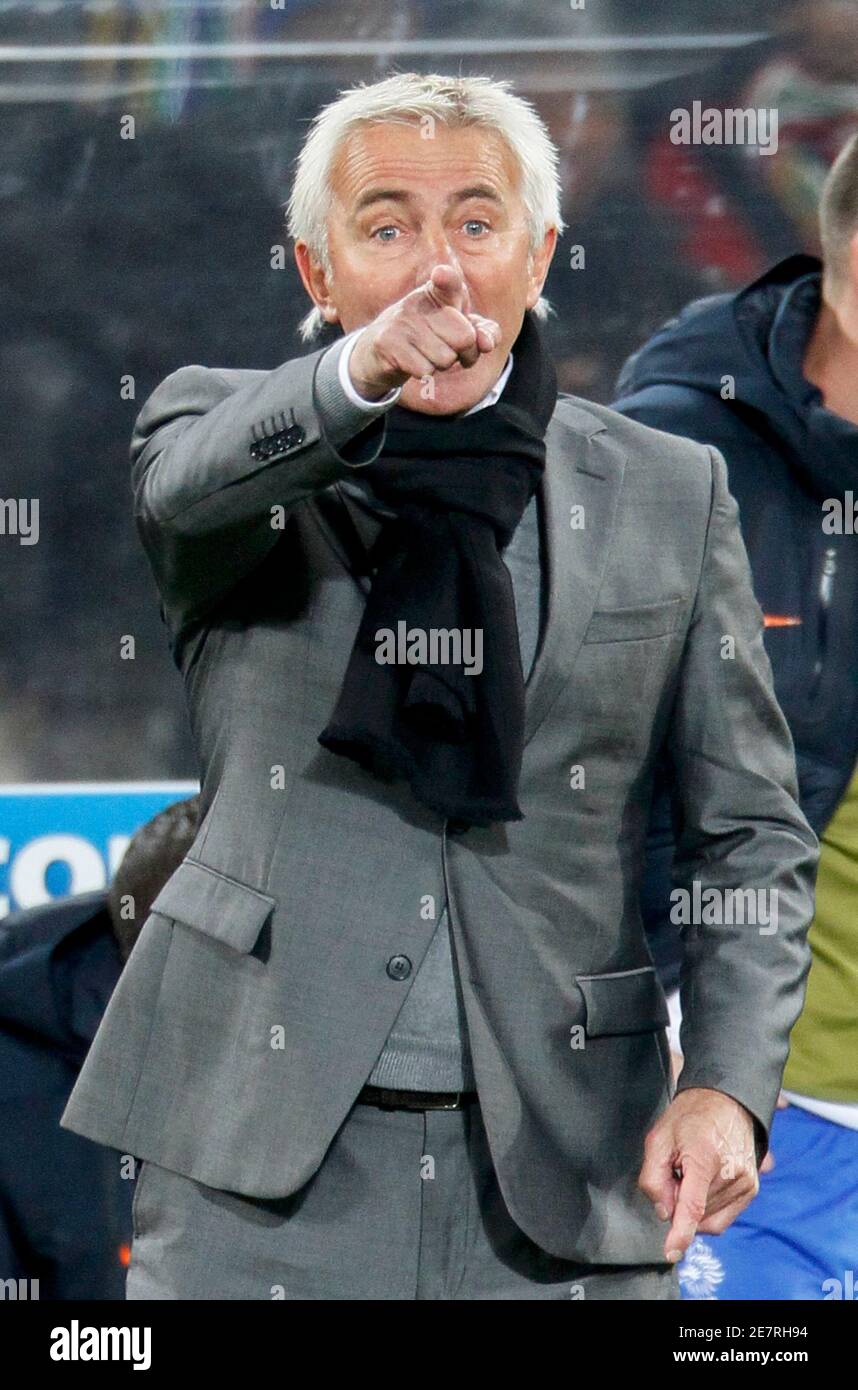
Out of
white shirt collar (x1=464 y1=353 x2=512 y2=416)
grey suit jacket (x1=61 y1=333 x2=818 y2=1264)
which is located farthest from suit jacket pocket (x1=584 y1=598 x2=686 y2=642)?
white shirt collar (x1=464 y1=353 x2=512 y2=416)

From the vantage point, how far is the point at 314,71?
123 inches

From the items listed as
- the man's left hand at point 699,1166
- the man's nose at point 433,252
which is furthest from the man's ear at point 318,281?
the man's left hand at point 699,1166

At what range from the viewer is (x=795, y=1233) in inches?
108

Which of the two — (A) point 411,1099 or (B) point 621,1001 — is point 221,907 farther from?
(B) point 621,1001

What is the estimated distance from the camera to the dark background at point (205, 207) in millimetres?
3100

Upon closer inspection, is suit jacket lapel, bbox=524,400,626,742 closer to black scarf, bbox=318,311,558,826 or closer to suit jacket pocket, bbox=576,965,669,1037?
black scarf, bbox=318,311,558,826

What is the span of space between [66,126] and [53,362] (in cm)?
35

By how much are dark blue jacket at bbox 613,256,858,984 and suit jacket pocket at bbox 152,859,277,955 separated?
0.93 m

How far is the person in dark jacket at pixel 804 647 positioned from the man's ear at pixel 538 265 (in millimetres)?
740

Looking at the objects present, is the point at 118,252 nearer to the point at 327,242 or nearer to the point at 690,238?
the point at 690,238

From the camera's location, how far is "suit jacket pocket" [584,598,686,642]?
1.93 metres

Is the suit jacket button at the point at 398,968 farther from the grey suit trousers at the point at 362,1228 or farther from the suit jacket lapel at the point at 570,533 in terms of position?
the suit jacket lapel at the point at 570,533

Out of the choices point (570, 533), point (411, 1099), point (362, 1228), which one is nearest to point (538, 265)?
point (570, 533)

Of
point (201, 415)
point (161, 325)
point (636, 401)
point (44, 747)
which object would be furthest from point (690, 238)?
point (201, 415)
